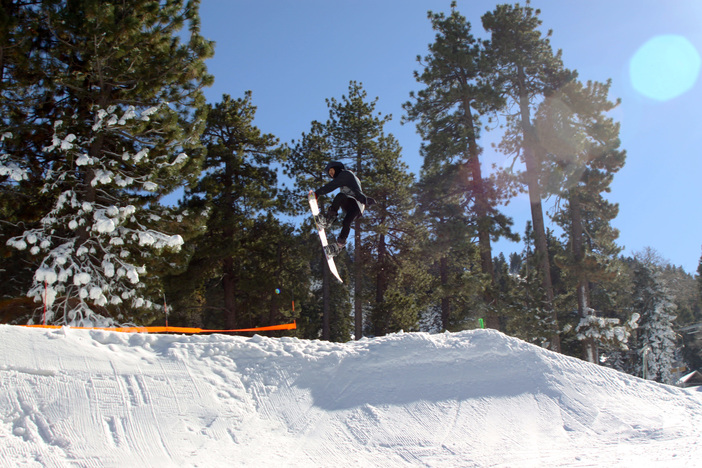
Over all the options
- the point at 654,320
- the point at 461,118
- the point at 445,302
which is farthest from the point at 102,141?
the point at 654,320

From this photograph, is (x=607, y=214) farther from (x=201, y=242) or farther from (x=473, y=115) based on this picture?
(x=201, y=242)

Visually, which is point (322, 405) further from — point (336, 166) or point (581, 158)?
point (581, 158)

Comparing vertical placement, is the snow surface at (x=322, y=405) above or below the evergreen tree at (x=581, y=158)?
below

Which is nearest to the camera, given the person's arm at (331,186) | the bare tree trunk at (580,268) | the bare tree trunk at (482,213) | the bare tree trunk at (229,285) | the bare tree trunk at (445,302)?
the person's arm at (331,186)

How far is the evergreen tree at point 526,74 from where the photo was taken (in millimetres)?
21406

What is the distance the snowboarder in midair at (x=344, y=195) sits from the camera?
8102mm

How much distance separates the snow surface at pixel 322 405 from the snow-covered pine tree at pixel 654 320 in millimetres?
31968

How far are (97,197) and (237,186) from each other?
8616 mm

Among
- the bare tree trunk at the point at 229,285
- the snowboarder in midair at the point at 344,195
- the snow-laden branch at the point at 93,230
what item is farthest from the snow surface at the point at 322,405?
the bare tree trunk at the point at 229,285

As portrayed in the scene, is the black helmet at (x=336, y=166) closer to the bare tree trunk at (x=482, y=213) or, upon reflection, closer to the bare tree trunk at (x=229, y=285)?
the bare tree trunk at (x=482, y=213)

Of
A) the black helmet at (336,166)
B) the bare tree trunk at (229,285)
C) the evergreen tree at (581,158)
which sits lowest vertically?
the bare tree trunk at (229,285)

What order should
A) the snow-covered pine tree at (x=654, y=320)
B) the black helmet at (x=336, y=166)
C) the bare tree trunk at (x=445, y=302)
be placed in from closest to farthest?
1. the black helmet at (x=336, y=166)
2. the bare tree trunk at (x=445, y=302)
3. the snow-covered pine tree at (x=654, y=320)

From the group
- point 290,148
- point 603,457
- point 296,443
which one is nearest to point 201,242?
point 290,148

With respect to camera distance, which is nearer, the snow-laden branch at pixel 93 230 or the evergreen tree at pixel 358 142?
the snow-laden branch at pixel 93 230
